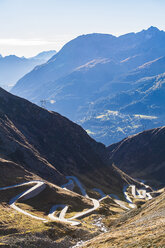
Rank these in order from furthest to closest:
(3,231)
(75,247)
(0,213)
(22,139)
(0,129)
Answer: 1. (22,139)
2. (0,129)
3. (0,213)
4. (3,231)
5. (75,247)

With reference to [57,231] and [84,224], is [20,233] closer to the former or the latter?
[57,231]

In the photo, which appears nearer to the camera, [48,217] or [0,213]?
[0,213]

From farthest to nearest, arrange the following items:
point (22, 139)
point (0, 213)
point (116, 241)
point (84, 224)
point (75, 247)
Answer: point (22, 139) < point (84, 224) < point (0, 213) < point (75, 247) < point (116, 241)

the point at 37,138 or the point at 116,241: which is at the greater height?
the point at 37,138

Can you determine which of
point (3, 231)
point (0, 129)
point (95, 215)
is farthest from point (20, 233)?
point (0, 129)

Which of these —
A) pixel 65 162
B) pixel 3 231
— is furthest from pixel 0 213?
pixel 65 162

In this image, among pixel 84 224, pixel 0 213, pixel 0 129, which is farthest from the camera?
pixel 0 129

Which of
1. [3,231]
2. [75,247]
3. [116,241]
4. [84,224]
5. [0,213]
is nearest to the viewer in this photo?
[116,241]

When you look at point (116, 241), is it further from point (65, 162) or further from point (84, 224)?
point (65, 162)

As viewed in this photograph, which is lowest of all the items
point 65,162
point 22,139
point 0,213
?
point 0,213
